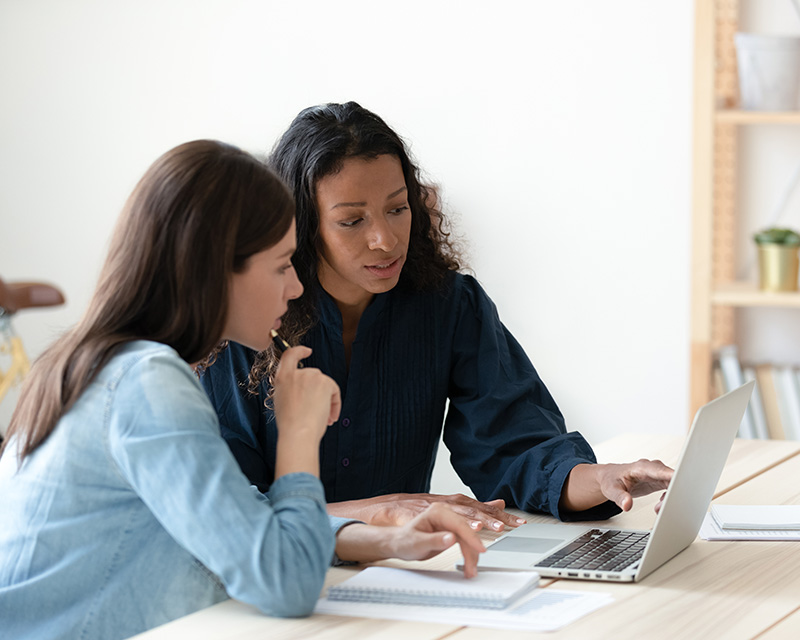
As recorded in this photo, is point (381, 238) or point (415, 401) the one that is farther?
point (415, 401)

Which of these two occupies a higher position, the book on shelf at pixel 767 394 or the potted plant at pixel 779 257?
the potted plant at pixel 779 257

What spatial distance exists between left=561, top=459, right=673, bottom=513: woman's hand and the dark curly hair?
0.46 m

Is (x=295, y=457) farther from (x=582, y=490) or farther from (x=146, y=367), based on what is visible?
(x=582, y=490)

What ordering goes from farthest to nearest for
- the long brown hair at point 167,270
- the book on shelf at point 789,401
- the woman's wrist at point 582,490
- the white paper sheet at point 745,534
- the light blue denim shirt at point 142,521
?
the book on shelf at point 789,401, the woman's wrist at point 582,490, the white paper sheet at point 745,534, the long brown hair at point 167,270, the light blue denim shirt at point 142,521

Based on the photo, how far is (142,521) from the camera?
1.04 metres

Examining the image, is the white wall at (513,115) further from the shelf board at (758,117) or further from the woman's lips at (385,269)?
the woman's lips at (385,269)

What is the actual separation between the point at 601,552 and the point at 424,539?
26 cm

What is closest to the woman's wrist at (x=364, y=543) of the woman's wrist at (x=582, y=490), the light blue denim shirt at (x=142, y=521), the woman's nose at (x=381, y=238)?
the light blue denim shirt at (x=142, y=521)

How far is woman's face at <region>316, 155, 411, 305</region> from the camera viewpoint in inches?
60.2

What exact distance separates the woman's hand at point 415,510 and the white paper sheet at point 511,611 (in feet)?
0.90

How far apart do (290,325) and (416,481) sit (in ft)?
1.13

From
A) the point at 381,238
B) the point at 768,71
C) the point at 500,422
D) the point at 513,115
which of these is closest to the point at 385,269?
the point at 381,238

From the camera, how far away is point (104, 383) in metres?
1.01

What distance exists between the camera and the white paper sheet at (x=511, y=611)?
3.19 ft
